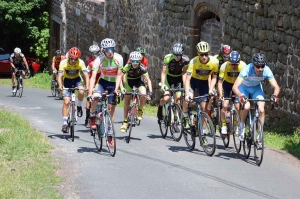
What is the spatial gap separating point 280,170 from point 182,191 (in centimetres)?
206

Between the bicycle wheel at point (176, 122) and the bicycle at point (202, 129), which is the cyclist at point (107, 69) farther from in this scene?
the bicycle at point (202, 129)

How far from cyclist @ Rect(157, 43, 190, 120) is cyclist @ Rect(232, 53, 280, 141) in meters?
1.96

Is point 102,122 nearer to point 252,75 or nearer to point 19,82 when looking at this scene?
point 252,75

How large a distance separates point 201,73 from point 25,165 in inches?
139

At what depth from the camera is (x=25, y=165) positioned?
10281 millimetres

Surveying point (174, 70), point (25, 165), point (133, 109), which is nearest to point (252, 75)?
point (133, 109)

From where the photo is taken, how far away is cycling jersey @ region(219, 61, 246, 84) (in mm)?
12156

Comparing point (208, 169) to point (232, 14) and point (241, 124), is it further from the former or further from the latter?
point (232, 14)

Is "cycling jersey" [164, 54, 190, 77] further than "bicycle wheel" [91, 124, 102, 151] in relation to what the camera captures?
Yes

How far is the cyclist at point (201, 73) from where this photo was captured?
11.4 m

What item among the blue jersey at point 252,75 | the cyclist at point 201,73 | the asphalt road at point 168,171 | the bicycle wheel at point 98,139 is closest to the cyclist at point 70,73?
the asphalt road at point 168,171

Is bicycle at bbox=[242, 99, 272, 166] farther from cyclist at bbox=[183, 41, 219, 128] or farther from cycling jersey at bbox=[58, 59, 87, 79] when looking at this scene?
cycling jersey at bbox=[58, 59, 87, 79]

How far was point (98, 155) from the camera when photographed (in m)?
11.2

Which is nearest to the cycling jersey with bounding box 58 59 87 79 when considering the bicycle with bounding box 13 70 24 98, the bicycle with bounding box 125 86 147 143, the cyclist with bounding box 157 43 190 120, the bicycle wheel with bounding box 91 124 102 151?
the bicycle with bounding box 125 86 147 143
